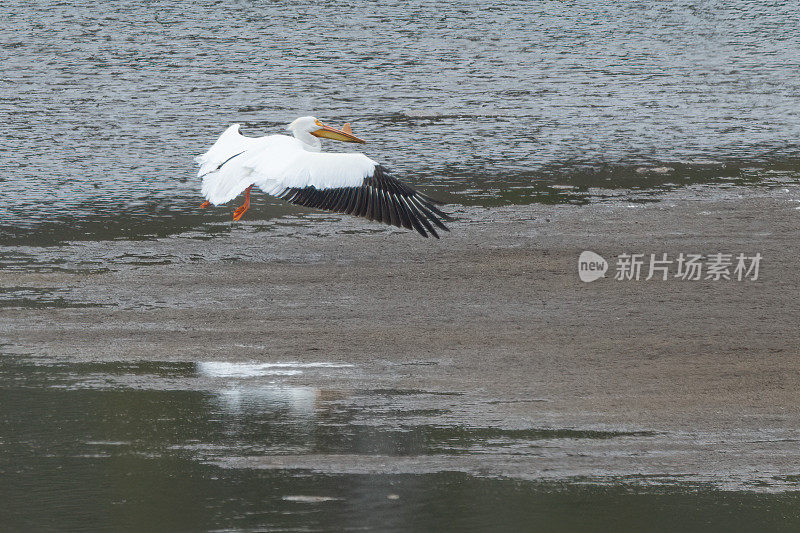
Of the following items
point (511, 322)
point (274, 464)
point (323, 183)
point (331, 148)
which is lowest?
point (274, 464)

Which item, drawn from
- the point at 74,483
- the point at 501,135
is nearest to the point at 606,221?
the point at 501,135

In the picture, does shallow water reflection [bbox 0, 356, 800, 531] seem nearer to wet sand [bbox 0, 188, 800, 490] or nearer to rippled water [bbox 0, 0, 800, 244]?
wet sand [bbox 0, 188, 800, 490]

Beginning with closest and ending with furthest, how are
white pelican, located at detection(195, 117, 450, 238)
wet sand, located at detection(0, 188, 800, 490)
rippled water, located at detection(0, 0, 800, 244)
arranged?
wet sand, located at detection(0, 188, 800, 490)
white pelican, located at detection(195, 117, 450, 238)
rippled water, located at detection(0, 0, 800, 244)

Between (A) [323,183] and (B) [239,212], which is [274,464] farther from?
(B) [239,212]

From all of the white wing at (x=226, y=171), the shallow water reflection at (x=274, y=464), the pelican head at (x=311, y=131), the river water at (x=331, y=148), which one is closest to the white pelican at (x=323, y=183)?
the white wing at (x=226, y=171)

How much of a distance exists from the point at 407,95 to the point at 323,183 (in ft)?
19.7

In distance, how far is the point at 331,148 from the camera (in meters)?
11.8

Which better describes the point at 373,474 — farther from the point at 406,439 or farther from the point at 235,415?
the point at 235,415

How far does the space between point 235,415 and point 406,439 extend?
2.70 feet

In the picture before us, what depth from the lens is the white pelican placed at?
7.93 m

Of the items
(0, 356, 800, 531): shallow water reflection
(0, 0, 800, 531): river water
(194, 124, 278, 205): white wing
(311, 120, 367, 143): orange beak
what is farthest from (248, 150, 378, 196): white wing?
(0, 356, 800, 531): shallow water reflection

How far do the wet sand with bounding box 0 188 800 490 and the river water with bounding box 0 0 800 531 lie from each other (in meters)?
0.17

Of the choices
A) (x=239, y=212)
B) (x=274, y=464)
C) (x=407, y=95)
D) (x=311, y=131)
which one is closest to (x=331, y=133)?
(x=311, y=131)

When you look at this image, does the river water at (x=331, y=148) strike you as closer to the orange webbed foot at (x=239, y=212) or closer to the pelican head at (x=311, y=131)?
the orange webbed foot at (x=239, y=212)
